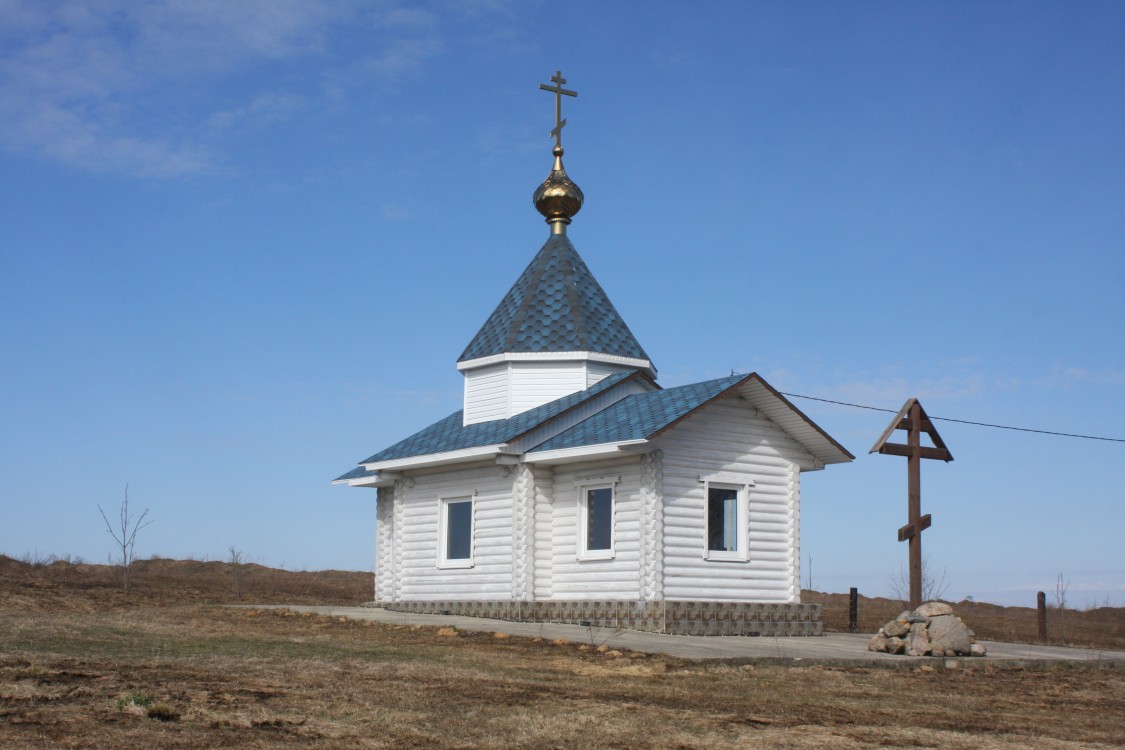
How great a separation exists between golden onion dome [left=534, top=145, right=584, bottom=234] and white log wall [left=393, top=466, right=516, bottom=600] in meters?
6.68

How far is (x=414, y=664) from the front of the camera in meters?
13.0

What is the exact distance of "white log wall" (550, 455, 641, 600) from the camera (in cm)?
2022

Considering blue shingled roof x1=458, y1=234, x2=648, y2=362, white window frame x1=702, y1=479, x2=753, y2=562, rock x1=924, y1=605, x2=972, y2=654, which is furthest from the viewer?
blue shingled roof x1=458, y1=234, x2=648, y2=362

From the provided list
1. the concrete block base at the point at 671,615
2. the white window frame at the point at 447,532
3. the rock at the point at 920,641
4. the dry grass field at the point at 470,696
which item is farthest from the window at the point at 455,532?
the rock at the point at 920,641

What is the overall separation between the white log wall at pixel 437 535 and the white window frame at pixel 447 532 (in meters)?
0.04

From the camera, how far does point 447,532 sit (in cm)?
2338

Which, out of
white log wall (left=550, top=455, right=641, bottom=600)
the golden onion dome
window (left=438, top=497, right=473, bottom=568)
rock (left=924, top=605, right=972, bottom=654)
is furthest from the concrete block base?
the golden onion dome

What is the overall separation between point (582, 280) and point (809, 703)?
612 inches

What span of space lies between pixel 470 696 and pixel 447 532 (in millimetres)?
12878

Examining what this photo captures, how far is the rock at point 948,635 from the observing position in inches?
649

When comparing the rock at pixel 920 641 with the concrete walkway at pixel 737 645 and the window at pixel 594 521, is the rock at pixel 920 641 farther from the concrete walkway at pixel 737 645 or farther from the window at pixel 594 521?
the window at pixel 594 521

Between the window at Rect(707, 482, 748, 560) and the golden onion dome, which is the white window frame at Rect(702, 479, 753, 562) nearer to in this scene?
the window at Rect(707, 482, 748, 560)

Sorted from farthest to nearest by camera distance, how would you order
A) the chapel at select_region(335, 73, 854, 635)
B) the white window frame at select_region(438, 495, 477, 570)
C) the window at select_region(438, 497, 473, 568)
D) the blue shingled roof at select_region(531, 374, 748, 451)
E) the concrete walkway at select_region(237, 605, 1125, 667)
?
the window at select_region(438, 497, 473, 568)
the white window frame at select_region(438, 495, 477, 570)
the chapel at select_region(335, 73, 854, 635)
the blue shingled roof at select_region(531, 374, 748, 451)
the concrete walkway at select_region(237, 605, 1125, 667)

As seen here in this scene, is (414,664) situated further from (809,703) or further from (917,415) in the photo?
A: (917,415)
